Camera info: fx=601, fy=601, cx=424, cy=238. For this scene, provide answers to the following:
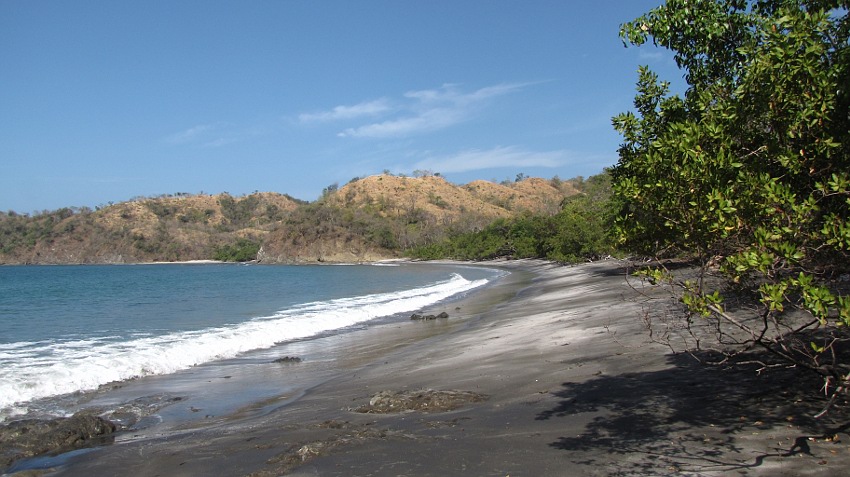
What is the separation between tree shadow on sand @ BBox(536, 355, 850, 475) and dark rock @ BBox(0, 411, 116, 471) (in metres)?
6.02

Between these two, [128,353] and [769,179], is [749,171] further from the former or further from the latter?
[128,353]

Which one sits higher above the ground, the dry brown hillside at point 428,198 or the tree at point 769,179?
the dry brown hillside at point 428,198

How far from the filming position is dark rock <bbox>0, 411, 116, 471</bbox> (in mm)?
7562

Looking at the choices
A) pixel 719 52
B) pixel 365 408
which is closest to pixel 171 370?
pixel 365 408

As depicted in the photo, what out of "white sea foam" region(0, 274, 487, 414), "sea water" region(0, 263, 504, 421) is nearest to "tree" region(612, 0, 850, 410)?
"sea water" region(0, 263, 504, 421)

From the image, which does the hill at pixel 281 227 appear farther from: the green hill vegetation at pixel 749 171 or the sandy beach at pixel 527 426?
the green hill vegetation at pixel 749 171

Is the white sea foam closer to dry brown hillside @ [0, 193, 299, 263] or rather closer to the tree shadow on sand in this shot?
the tree shadow on sand

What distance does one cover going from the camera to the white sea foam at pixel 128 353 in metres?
12.0

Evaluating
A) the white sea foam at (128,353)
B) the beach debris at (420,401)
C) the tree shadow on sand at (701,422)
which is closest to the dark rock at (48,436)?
the white sea foam at (128,353)

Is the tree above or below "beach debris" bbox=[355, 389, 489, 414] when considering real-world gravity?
above

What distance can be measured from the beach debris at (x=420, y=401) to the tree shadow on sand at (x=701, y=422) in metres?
1.32

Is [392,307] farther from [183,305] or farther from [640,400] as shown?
[640,400]

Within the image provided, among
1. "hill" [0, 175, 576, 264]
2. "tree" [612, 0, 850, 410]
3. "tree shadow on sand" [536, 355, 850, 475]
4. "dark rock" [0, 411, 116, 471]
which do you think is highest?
"hill" [0, 175, 576, 264]

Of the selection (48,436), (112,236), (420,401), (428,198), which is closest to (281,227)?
(428,198)
